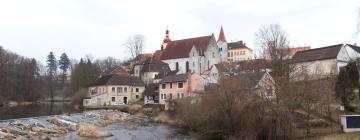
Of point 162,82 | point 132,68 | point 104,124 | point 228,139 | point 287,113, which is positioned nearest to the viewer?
point 287,113

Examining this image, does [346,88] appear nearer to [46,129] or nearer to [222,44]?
[46,129]

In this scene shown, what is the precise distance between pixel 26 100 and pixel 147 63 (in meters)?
34.9

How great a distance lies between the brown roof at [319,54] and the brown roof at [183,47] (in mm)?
32417

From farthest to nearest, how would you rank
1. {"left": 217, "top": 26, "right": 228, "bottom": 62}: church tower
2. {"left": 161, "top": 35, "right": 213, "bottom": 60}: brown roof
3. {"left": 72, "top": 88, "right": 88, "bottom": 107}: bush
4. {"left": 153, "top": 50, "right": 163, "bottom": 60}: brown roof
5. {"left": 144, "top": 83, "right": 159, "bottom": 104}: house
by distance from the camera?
{"left": 153, "top": 50, "right": 163, "bottom": 60}: brown roof < {"left": 217, "top": 26, "right": 228, "bottom": 62}: church tower < {"left": 161, "top": 35, "right": 213, "bottom": 60}: brown roof < {"left": 72, "top": 88, "right": 88, "bottom": 107}: bush < {"left": 144, "top": 83, "right": 159, "bottom": 104}: house

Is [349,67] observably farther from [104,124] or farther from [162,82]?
[162,82]

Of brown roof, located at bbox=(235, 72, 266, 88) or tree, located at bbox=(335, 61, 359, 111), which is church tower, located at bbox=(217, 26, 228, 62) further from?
tree, located at bbox=(335, 61, 359, 111)

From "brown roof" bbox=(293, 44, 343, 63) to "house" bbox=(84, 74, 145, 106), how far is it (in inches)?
1290

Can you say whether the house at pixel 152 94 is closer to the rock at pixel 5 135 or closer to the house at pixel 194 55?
the house at pixel 194 55

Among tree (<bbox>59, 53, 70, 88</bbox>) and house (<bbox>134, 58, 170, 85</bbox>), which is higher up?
tree (<bbox>59, 53, 70, 88</bbox>)

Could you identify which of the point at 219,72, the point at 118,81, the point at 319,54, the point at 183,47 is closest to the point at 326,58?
the point at 319,54

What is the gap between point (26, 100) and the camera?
334ft

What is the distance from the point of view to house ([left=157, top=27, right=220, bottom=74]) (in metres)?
89.9

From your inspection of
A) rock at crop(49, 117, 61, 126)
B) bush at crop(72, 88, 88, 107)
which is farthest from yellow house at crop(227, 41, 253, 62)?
rock at crop(49, 117, 61, 126)

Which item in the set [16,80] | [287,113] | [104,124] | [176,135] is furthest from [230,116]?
[16,80]
